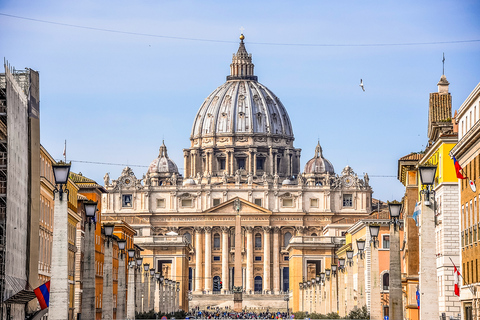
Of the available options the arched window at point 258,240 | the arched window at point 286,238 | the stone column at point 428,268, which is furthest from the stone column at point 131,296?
the arched window at point 286,238

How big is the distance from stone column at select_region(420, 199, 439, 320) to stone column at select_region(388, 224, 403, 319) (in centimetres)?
368

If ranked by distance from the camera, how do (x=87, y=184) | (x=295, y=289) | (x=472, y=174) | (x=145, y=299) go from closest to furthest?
(x=472, y=174) < (x=87, y=184) < (x=145, y=299) < (x=295, y=289)

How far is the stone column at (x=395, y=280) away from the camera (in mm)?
34219

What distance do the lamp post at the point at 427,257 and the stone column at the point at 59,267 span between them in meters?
8.86

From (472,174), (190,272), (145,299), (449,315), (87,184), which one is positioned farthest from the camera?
(190,272)

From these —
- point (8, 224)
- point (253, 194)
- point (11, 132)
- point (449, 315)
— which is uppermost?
point (253, 194)

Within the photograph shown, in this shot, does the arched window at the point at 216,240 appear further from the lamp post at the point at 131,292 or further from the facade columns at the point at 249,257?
the lamp post at the point at 131,292

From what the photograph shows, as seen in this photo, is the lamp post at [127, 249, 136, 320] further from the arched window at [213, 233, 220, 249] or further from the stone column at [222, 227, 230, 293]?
the arched window at [213, 233, 220, 249]

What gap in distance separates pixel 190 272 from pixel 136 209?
42.0 feet

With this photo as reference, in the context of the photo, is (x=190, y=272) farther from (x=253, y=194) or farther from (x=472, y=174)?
(x=472, y=174)

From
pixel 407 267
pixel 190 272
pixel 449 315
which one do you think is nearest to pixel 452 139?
pixel 449 315

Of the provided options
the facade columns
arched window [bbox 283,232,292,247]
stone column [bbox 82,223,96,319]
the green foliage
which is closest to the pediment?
the facade columns

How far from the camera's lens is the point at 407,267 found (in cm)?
6594

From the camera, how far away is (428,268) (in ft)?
98.8
